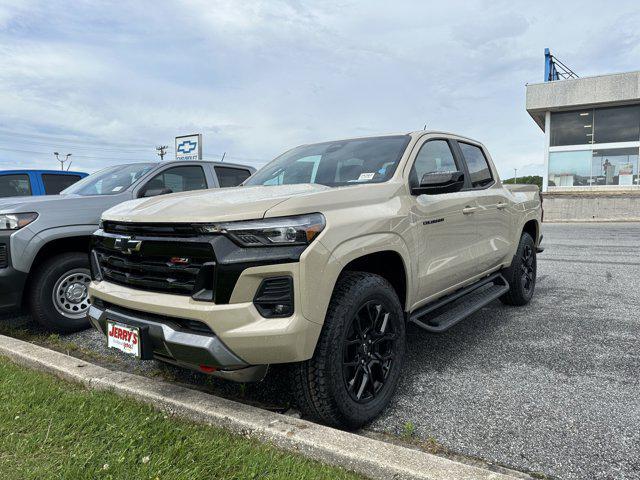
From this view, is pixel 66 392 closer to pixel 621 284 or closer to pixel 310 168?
pixel 310 168

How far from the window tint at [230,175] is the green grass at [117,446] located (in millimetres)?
3578

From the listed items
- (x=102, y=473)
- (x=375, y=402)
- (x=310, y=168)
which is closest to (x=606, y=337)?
(x=375, y=402)

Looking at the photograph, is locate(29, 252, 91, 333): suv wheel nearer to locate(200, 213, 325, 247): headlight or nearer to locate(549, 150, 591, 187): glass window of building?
locate(200, 213, 325, 247): headlight

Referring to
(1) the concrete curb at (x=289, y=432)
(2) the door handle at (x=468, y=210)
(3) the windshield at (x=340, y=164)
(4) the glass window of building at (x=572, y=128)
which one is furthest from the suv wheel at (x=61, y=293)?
(4) the glass window of building at (x=572, y=128)

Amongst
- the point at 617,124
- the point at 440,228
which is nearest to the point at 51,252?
the point at 440,228

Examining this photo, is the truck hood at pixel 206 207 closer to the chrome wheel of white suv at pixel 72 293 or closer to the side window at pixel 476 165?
the chrome wheel of white suv at pixel 72 293

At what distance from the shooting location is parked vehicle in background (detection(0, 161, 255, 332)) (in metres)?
4.10

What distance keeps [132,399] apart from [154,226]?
3.61 feet

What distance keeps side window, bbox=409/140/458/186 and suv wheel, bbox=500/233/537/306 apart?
1.65 m

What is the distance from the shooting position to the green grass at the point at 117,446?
7.23 feet

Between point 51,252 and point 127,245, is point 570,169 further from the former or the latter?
point 127,245

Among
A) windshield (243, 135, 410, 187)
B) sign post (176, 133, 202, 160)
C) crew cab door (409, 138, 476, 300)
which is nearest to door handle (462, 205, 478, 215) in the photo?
crew cab door (409, 138, 476, 300)

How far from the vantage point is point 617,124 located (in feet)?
79.3

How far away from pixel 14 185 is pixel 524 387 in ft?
24.9
